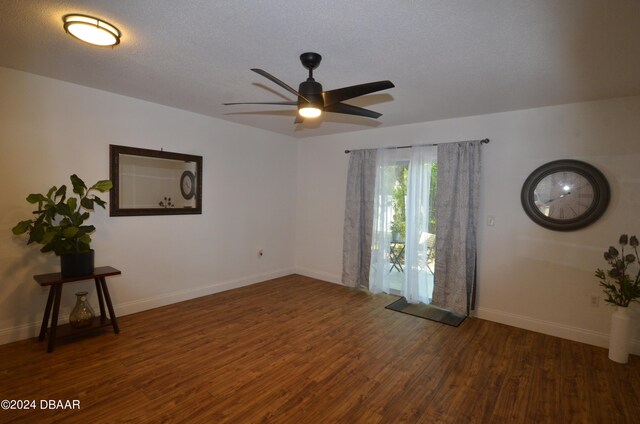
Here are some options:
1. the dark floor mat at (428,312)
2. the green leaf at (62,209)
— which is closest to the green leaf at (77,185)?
the green leaf at (62,209)

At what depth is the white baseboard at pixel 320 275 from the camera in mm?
5102

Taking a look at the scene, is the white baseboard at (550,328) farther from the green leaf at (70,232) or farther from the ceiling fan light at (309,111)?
Answer: the green leaf at (70,232)

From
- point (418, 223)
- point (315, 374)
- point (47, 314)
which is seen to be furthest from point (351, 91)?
point (47, 314)

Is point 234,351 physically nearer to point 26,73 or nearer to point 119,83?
point 119,83

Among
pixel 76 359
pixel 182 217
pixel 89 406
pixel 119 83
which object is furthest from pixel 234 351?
pixel 119 83

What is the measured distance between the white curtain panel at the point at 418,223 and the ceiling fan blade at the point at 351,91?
223 centimetres

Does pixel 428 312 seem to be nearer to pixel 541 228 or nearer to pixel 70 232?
pixel 541 228

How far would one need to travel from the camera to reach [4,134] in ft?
8.94

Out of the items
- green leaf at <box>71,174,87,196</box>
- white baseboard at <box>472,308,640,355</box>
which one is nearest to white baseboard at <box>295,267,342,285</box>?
white baseboard at <box>472,308,640,355</box>

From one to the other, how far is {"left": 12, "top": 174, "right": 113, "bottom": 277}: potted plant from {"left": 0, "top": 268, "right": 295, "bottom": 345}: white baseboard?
0.73m

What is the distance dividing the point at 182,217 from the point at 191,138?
3.48 ft

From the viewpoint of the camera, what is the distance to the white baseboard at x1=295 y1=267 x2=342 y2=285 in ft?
16.7

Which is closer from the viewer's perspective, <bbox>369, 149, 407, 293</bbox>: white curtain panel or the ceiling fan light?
the ceiling fan light

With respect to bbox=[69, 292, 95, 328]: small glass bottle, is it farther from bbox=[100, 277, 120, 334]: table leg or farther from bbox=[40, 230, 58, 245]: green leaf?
bbox=[40, 230, 58, 245]: green leaf
